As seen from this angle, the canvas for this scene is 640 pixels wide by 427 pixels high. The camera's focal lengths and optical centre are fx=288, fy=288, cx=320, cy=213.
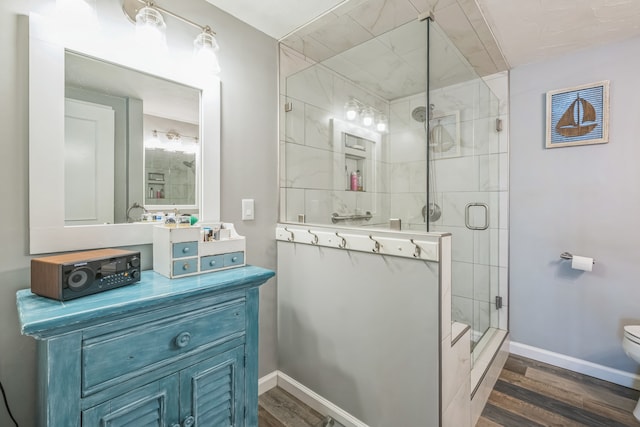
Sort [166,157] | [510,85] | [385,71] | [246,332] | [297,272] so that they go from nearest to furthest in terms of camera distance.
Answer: [246,332] < [166,157] < [297,272] < [385,71] < [510,85]

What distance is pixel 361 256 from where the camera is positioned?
4.74ft

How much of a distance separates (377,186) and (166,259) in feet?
5.11

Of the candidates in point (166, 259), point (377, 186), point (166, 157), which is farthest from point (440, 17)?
point (166, 259)

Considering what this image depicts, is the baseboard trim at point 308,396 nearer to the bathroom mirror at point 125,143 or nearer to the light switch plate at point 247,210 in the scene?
the light switch plate at point 247,210

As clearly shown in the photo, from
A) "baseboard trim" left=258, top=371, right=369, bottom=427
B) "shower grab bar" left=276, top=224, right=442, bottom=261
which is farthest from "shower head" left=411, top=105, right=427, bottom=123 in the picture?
"baseboard trim" left=258, top=371, right=369, bottom=427

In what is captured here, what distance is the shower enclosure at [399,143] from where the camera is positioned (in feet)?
5.19

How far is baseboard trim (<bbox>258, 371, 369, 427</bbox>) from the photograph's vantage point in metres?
1.49

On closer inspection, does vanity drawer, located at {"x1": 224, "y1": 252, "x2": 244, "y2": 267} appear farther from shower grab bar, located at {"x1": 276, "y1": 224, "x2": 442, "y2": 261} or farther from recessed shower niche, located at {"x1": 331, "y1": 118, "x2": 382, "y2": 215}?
recessed shower niche, located at {"x1": 331, "y1": 118, "x2": 382, "y2": 215}

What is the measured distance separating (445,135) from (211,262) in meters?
1.57

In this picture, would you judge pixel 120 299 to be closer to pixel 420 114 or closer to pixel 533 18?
pixel 420 114

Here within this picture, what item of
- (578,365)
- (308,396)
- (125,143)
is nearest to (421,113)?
(125,143)

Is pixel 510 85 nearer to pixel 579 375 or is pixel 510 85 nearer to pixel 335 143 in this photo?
pixel 335 143

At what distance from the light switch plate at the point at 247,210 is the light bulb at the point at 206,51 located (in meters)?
0.71

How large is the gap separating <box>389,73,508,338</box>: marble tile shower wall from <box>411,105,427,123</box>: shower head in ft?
0.09
